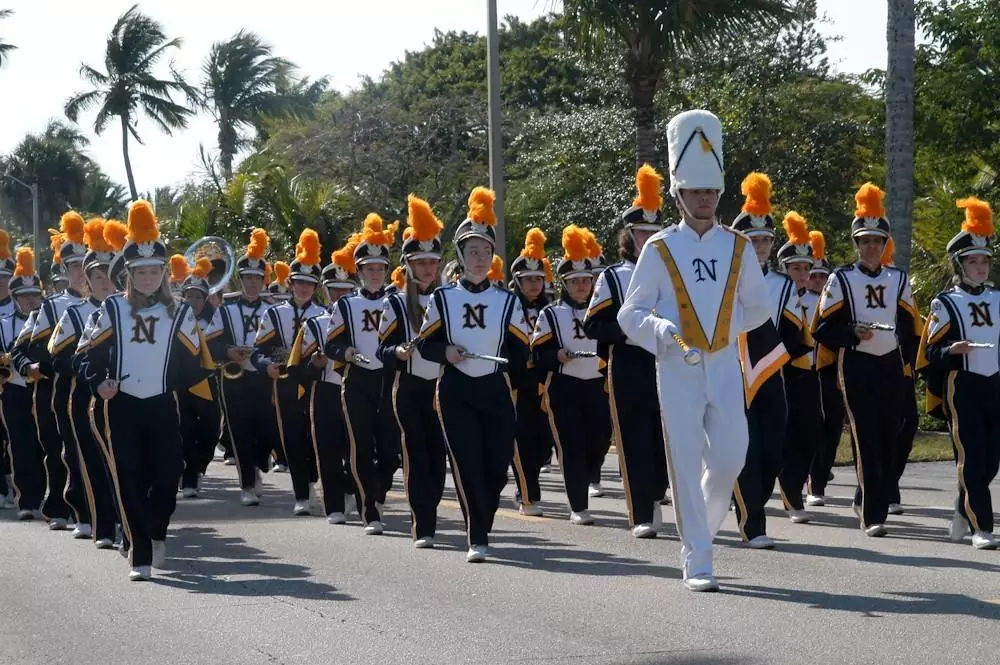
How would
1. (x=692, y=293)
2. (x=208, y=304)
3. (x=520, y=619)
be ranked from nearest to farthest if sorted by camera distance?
(x=520, y=619)
(x=692, y=293)
(x=208, y=304)

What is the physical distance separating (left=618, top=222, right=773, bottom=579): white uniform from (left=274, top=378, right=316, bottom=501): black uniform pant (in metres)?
5.91

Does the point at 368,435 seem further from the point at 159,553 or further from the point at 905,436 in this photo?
the point at 905,436

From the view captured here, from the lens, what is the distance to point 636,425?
37.6ft

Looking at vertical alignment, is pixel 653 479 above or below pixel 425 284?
below

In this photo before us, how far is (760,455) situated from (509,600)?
8.70 ft

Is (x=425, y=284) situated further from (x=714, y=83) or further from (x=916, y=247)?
(x=714, y=83)

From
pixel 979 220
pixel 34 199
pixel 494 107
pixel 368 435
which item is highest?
pixel 34 199

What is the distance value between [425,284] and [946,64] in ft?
49.4

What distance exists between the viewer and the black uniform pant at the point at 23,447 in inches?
575

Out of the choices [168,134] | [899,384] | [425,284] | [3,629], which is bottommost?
[3,629]

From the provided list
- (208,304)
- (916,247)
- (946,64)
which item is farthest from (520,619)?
(946,64)

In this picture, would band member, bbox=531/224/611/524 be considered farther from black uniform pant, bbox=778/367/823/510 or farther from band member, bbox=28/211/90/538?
band member, bbox=28/211/90/538

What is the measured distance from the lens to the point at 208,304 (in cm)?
1675

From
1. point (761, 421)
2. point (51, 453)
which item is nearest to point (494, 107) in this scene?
point (51, 453)
